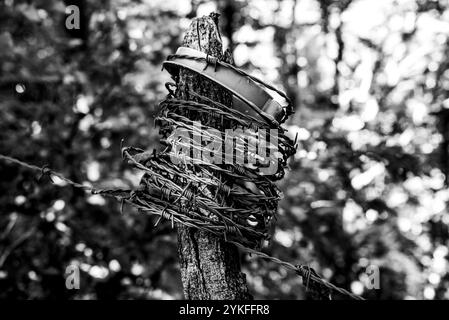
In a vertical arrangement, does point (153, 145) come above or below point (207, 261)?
above

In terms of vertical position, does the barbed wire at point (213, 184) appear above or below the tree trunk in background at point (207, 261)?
above

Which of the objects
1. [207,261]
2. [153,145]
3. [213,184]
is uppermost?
[153,145]

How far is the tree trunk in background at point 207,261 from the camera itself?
1.28 m

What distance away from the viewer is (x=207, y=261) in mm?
1289

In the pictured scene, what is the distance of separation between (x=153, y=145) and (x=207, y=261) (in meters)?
2.62

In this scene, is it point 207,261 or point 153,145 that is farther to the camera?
point 153,145

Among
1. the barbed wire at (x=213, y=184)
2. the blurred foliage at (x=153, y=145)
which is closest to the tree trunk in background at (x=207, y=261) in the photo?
the barbed wire at (x=213, y=184)

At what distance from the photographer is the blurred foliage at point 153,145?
3369 millimetres

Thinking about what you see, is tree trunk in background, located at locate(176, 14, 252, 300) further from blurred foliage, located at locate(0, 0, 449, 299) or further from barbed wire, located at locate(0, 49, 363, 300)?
blurred foliage, located at locate(0, 0, 449, 299)

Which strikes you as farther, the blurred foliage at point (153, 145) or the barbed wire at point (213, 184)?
the blurred foliage at point (153, 145)

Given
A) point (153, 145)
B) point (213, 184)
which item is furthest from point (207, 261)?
point (153, 145)

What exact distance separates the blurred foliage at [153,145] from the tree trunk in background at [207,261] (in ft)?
6.67

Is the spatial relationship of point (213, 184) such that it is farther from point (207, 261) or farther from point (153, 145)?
point (153, 145)

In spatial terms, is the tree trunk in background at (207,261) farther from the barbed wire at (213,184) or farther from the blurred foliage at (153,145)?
the blurred foliage at (153,145)
